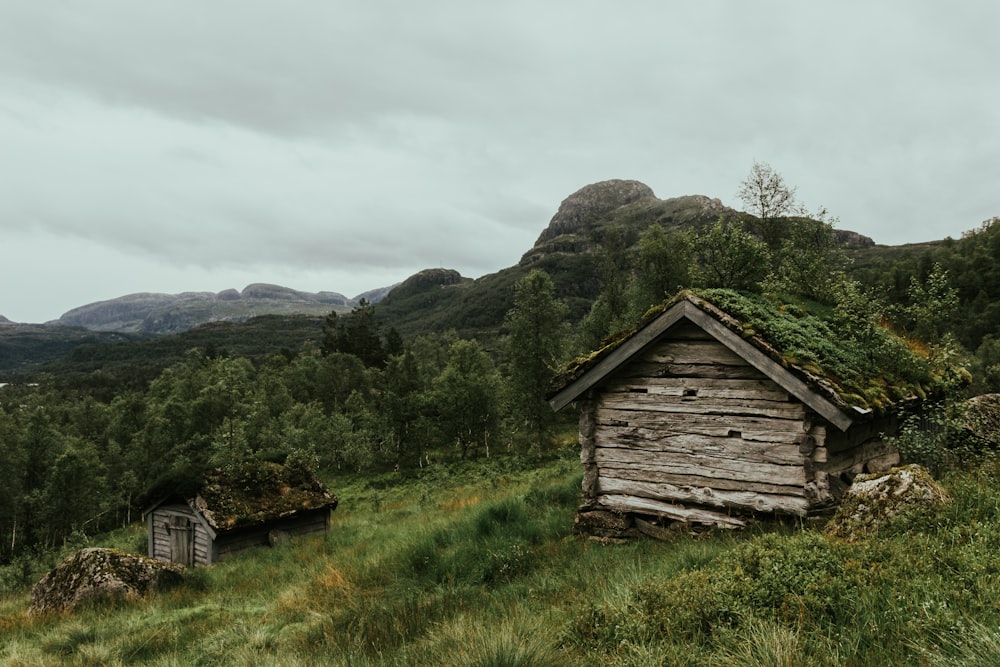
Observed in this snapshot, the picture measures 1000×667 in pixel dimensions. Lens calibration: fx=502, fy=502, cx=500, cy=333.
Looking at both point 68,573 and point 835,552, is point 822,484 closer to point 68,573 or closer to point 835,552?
point 835,552

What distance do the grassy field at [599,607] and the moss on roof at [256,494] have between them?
6584 millimetres

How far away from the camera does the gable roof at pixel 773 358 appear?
22.9ft

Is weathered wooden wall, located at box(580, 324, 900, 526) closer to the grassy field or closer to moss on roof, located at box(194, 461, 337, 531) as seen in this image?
the grassy field

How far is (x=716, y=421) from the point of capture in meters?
8.14

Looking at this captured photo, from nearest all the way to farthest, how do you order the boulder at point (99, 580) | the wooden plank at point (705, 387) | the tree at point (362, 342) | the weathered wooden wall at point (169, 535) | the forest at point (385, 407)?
1. the wooden plank at point (705, 387)
2. the boulder at point (99, 580)
3. the weathered wooden wall at point (169, 535)
4. the forest at point (385, 407)
5. the tree at point (362, 342)

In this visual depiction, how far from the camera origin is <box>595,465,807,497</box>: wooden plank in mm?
7547

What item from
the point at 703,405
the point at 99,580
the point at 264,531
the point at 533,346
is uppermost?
the point at 533,346

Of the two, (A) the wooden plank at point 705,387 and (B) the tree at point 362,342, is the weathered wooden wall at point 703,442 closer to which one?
(A) the wooden plank at point 705,387

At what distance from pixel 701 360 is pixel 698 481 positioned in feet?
6.54

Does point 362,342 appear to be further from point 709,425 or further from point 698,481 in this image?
point 709,425

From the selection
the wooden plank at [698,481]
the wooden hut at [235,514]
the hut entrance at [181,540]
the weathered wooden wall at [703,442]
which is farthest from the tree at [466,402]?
the wooden plank at [698,481]

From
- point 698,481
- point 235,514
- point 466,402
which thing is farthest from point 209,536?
point 466,402

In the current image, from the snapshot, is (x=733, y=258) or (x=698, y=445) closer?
(x=698, y=445)

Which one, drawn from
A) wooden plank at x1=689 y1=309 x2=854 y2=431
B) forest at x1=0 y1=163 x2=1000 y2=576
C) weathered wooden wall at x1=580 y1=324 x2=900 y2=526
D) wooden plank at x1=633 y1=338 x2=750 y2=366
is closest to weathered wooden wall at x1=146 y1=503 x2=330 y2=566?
forest at x1=0 y1=163 x2=1000 y2=576
